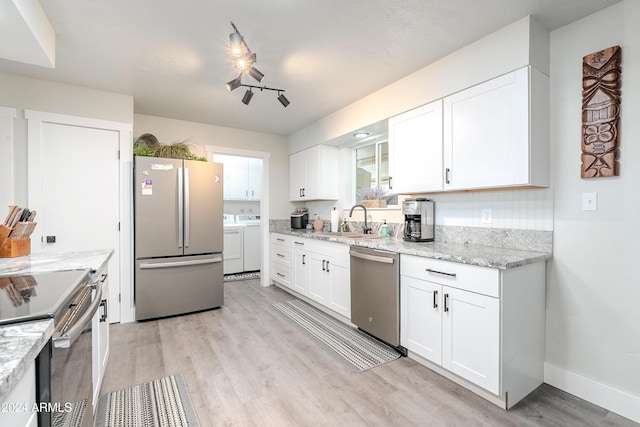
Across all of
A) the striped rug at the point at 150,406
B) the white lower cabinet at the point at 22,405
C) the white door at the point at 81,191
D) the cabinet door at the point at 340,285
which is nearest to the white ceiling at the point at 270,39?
the white door at the point at 81,191

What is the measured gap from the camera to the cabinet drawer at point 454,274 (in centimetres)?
176

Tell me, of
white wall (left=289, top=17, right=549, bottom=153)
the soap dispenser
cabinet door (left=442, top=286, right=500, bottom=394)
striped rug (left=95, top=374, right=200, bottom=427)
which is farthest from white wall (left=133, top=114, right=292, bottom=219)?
cabinet door (left=442, top=286, right=500, bottom=394)

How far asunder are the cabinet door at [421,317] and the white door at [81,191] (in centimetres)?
295

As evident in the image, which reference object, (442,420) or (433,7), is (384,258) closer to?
(442,420)

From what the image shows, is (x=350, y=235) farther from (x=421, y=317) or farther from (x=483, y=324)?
(x=483, y=324)

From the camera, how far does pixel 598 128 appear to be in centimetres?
184

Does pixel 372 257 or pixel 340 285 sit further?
pixel 340 285

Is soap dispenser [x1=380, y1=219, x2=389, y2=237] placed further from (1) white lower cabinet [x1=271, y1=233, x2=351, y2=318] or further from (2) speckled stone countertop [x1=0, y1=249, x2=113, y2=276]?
(2) speckled stone countertop [x1=0, y1=249, x2=113, y2=276]

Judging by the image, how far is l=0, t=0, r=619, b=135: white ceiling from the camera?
1.84 meters

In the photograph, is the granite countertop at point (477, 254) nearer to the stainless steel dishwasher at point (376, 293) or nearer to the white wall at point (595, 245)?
the stainless steel dishwasher at point (376, 293)

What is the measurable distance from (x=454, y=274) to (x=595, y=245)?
0.87 m

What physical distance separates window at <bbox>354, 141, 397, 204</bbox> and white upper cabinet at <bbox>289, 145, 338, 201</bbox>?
1.06 feet

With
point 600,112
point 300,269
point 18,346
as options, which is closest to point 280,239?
point 300,269

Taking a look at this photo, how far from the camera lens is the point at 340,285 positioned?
3.08 meters
